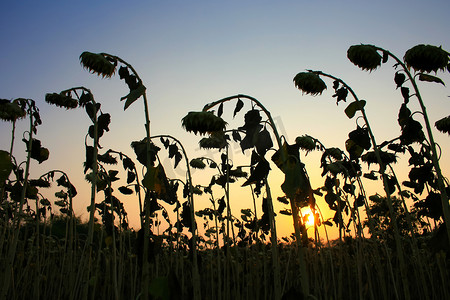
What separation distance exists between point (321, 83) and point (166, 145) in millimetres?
1346

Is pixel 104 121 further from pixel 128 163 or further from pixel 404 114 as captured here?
pixel 404 114

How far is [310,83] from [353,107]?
1.14ft

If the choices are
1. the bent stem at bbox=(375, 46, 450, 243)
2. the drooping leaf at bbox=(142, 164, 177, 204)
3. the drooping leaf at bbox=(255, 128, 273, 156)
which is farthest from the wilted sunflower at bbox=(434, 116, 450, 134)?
the drooping leaf at bbox=(142, 164, 177, 204)

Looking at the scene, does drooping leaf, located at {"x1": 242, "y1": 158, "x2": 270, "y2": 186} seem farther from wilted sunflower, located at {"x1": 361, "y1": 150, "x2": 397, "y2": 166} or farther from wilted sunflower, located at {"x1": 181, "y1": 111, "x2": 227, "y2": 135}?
wilted sunflower, located at {"x1": 361, "y1": 150, "x2": 397, "y2": 166}

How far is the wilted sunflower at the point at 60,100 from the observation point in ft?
9.75

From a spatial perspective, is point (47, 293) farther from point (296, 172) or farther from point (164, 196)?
point (296, 172)

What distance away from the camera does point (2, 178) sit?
1.83 m

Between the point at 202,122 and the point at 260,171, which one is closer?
the point at 260,171

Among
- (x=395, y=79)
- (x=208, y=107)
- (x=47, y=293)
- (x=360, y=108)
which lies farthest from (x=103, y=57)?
(x=47, y=293)

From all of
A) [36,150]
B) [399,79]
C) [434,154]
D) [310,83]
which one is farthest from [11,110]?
[434,154]

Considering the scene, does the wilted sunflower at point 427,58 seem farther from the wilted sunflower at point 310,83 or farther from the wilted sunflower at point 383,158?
the wilted sunflower at point 383,158

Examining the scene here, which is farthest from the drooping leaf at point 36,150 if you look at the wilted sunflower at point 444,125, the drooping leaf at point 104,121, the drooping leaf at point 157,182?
the wilted sunflower at point 444,125

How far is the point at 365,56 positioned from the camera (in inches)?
91.4

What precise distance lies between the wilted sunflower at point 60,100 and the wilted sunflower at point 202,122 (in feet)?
4.95
